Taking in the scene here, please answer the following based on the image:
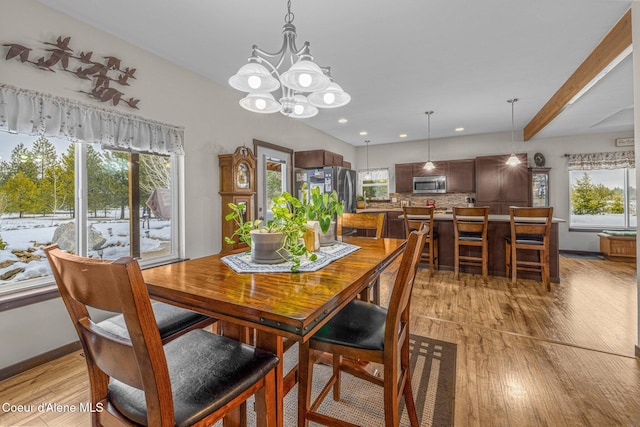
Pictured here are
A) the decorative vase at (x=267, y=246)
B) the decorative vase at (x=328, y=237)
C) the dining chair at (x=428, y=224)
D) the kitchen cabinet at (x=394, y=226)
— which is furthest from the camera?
the kitchen cabinet at (x=394, y=226)

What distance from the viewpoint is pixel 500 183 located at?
18.7 feet

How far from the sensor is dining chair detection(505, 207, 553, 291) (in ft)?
11.2

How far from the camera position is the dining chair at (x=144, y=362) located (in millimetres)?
612

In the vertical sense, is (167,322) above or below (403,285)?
below

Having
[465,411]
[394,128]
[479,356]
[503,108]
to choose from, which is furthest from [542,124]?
[465,411]

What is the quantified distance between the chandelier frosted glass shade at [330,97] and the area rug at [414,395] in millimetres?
1768

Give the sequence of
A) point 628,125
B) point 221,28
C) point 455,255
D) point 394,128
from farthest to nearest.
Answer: point 394,128
point 628,125
point 455,255
point 221,28

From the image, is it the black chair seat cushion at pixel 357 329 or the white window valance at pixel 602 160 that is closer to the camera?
the black chair seat cushion at pixel 357 329

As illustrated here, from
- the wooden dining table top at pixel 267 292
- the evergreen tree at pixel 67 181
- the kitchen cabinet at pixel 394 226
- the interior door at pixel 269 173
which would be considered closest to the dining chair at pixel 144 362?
the wooden dining table top at pixel 267 292

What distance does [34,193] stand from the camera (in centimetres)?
206

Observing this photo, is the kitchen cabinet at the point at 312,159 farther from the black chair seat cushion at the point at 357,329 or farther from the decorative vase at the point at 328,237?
the black chair seat cushion at the point at 357,329

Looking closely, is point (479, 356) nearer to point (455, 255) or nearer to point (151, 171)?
point (455, 255)

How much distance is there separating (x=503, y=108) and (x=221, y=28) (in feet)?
13.8

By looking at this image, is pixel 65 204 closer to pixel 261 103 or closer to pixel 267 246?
pixel 261 103
